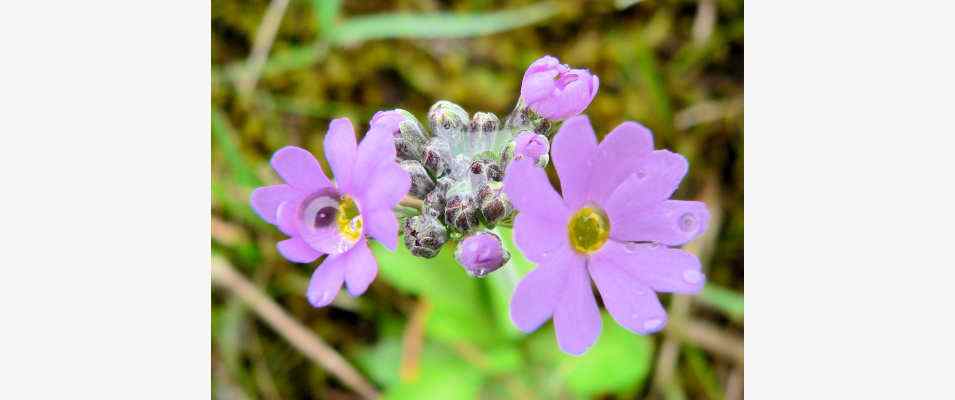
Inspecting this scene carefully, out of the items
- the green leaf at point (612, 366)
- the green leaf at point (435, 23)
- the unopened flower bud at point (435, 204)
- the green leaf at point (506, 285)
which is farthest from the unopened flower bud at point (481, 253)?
the green leaf at point (435, 23)

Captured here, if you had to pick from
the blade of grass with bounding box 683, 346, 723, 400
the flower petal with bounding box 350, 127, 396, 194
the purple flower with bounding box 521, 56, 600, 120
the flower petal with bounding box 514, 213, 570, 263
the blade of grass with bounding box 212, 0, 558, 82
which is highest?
the blade of grass with bounding box 212, 0, 558, 82

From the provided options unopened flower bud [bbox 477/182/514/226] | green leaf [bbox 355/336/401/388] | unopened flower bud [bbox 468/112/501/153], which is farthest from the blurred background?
unopened flower bud [bbox 477/182/514/226]

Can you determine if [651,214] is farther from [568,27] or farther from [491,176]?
[568,27]

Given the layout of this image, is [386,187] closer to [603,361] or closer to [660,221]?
[660,221]

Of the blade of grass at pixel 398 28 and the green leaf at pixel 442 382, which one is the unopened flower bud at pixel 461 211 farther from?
the blade of grass at pixel 398 28

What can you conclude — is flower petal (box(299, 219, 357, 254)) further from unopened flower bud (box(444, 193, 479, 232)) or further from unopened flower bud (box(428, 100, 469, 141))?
unopened flower bud (box(428, 100, 469, 141))
